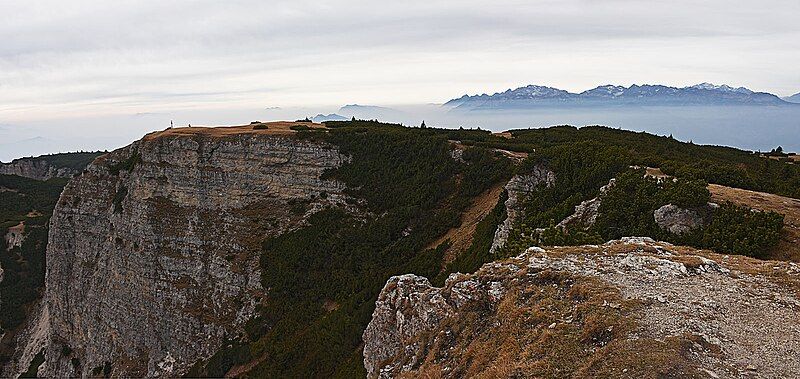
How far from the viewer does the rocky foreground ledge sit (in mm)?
10133

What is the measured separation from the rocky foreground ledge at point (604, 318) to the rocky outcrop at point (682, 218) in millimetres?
2675

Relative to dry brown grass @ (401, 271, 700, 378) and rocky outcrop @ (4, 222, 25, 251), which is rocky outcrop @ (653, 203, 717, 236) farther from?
rocky outcrop @ (4, 222, 25, 251)

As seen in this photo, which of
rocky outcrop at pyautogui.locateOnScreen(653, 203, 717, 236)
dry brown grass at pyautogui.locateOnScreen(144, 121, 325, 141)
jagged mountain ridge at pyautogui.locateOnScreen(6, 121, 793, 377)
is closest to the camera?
rocky outcrop at pyautogui.locateOnScreen(653, 203, 717, 236)

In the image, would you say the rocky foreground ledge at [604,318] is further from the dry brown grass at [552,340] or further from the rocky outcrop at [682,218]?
the rocky outcrop at [682,218]

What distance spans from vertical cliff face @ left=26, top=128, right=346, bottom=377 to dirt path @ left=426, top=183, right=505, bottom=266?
15.4 meters

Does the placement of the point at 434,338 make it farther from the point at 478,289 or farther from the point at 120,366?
the point at 120,366

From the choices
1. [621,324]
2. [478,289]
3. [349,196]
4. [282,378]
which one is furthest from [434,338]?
[349,196]

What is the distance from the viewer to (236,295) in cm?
5072

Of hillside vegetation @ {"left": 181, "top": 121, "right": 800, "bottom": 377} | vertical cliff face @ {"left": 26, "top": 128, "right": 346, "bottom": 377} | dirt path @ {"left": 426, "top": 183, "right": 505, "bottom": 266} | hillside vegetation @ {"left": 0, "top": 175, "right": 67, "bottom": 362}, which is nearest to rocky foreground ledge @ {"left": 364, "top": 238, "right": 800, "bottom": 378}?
hillside vegetation @ {"left": 181, "top": 121, "right": 800, "bottom": 377}

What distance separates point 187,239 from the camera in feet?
176

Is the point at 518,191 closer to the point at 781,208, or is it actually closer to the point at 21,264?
the point at 781,208

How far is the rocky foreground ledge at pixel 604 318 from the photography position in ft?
33.2

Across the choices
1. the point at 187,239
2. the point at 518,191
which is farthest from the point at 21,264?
the point at 518,191

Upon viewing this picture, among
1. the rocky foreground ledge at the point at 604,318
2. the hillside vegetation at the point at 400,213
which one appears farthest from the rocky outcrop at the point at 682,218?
the rocky foreground ledge at the point at 604,318
